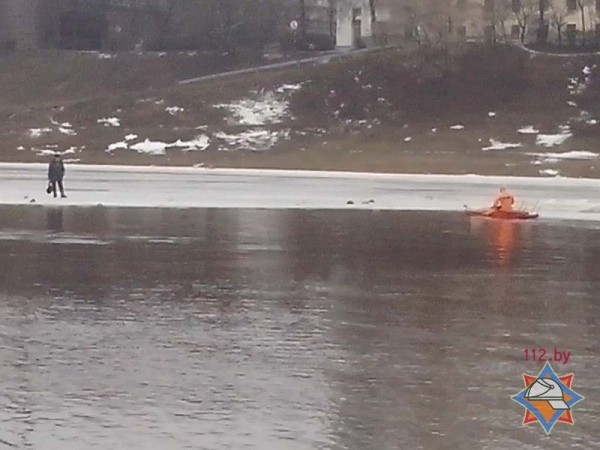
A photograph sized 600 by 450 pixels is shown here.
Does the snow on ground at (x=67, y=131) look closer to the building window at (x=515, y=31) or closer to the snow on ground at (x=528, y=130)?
the snow on ground at (x=528, y=130)

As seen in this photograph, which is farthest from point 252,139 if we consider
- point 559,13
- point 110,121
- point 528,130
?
point 559,13

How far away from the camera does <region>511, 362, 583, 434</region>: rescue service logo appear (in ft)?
26.7

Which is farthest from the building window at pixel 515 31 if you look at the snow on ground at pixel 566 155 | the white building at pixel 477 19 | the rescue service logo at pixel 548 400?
the rescue service logo at pixel 548 400

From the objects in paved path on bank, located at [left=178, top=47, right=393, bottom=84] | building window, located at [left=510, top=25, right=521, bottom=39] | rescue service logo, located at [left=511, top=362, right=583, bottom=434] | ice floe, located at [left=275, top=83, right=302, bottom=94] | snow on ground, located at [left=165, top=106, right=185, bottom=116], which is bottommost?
Answer: rescue service logo, located at [left=511, top=362, right=583, bottom=434]

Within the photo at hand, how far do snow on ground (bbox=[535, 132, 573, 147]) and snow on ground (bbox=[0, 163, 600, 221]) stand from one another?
43.5 ft

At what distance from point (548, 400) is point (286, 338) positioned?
336cm

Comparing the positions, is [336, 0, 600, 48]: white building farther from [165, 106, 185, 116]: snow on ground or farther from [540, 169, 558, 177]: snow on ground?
[540, 169, 558, 177]: snow on ground

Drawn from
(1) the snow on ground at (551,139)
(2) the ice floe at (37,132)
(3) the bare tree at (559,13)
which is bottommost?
(1) the snow on ground at (551,139)

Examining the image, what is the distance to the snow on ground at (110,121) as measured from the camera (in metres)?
57.8

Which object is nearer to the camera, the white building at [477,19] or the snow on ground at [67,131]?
the snow on ground at [67,131]

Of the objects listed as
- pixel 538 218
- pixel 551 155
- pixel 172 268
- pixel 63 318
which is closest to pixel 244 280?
pixel 172 268

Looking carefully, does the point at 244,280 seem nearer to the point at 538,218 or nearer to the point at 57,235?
the point at 57,235

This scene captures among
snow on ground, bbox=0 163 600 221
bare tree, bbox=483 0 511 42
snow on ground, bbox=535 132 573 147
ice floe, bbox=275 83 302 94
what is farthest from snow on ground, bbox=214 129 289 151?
bare tree, bbox=483 0 511 42

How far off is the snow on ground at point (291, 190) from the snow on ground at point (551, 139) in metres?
13.3
